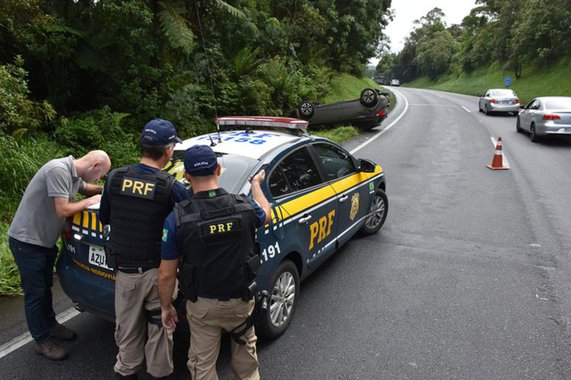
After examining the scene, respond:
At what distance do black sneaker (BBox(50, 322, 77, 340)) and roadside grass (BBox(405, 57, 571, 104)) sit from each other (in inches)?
1215

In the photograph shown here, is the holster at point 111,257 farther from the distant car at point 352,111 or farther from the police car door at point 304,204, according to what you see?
the distant car at point 352,111

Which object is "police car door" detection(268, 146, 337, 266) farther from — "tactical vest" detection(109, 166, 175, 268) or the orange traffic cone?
the orange traffic cone

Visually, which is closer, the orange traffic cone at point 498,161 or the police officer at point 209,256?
the police officer at point 209,256

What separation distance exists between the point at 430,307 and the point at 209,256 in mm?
2690

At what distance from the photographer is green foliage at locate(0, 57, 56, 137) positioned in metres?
6.50

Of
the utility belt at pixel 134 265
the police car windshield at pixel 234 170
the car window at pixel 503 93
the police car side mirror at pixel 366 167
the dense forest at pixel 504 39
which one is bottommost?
the utility belt at pixel 134 265

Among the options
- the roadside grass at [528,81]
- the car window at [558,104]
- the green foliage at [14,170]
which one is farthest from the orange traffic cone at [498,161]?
the roadside grass at [528,81]

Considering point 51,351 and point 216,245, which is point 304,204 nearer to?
point 216,245

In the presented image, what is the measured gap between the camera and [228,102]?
12.2m

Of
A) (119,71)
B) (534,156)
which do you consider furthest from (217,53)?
(534,156)

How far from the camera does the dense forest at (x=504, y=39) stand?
30875 millimetres

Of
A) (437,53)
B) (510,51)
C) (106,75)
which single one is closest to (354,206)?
(106,75)

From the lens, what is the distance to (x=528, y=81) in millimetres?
34562

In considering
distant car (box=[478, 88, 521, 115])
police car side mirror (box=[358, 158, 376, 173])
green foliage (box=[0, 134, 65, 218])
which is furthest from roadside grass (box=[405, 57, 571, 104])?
green foliage (box=[0, 134, 65, 218])
